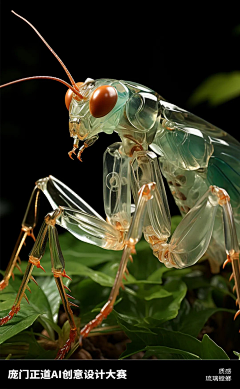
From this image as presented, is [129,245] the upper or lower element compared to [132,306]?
upper

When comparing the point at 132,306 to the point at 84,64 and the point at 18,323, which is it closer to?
the point at 18,323

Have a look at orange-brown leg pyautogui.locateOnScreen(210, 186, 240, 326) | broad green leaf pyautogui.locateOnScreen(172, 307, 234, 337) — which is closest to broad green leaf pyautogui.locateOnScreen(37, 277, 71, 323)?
broad green leaf pyautogui.locateOnScreen(172, 307, 234, 337)

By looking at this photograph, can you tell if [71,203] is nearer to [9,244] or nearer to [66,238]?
[66,238]

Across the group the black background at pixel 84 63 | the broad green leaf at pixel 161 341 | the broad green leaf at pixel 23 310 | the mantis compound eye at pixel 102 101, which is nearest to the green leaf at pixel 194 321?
the broad green leaf at pixel 161 341

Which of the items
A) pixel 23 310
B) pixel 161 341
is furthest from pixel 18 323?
pixel 161 341

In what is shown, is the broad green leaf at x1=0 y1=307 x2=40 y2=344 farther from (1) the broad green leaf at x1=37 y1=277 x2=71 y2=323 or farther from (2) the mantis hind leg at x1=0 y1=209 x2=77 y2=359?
(1) the broad green leaf at x1=37 y1=277 x2=71 y2=323

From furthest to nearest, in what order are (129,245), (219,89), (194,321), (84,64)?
(84,64)
(219,89)
(194,321)
(129,245)

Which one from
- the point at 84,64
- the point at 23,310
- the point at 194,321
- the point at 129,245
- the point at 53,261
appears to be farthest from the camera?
the point at 84,64

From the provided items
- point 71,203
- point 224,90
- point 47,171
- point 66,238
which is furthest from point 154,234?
point 47,171
